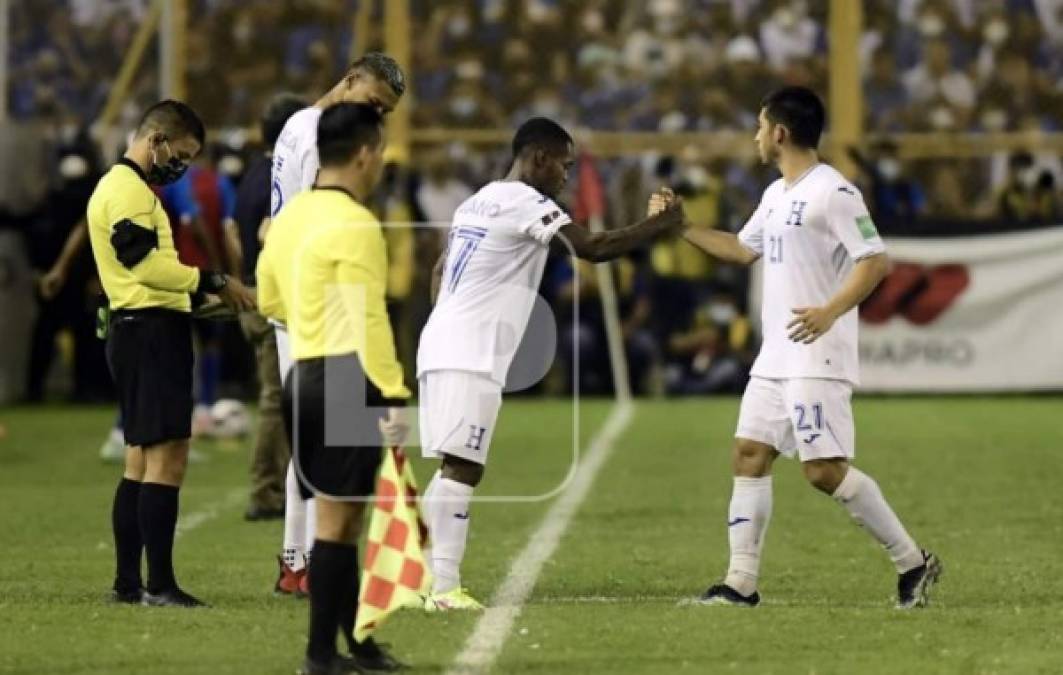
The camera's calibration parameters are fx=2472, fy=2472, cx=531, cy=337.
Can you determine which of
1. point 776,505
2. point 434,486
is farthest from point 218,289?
point 776,505

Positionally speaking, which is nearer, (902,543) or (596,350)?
(902,543)

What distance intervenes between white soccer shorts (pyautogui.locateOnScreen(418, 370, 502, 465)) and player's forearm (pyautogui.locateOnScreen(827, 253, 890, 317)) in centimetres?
141

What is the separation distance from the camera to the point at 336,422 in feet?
26.8

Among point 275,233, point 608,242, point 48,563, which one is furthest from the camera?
point 48,563

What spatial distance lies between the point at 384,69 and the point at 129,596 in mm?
2443

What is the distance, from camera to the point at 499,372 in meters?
10.1

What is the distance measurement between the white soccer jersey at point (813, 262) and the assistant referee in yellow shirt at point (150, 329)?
2.22 m

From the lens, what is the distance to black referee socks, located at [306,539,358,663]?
318 inches

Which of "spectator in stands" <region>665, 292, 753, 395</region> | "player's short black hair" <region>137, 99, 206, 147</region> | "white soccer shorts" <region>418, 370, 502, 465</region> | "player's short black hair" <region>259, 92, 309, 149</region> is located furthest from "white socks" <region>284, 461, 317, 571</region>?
"spectator in stands" <region>665, 292, 753, 395</region>

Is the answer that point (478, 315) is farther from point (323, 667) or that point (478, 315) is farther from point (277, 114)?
point (277, 114)

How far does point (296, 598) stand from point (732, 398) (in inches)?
565

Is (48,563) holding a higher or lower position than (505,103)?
lower

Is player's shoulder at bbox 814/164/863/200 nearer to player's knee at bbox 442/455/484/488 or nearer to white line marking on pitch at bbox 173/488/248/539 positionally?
player's knee at bbox 442/455/484/488

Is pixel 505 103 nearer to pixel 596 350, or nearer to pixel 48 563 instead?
pixel 596 350
